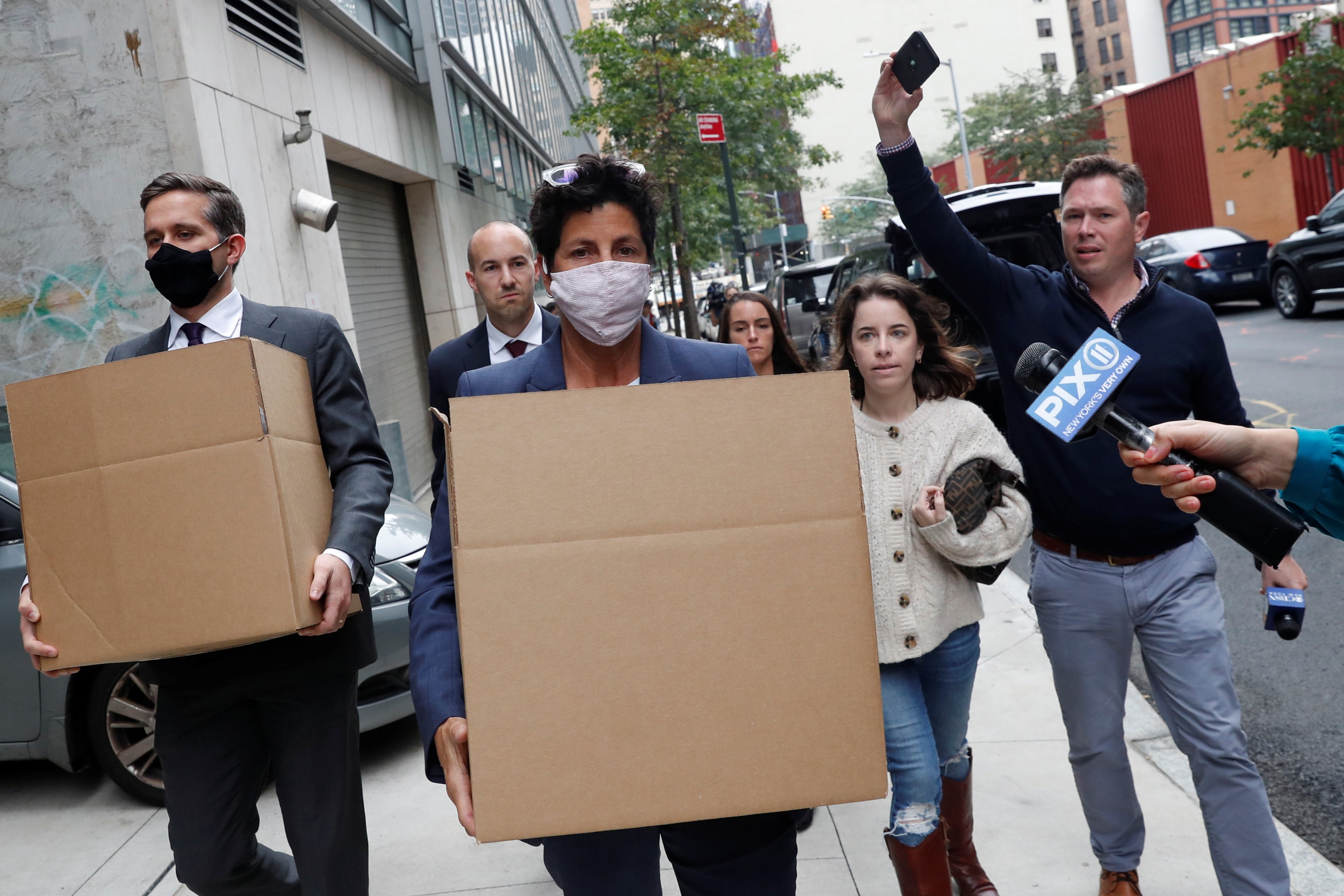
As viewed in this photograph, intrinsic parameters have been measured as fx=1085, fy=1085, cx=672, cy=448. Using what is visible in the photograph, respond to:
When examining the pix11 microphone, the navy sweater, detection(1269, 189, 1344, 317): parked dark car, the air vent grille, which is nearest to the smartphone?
the navy sweater

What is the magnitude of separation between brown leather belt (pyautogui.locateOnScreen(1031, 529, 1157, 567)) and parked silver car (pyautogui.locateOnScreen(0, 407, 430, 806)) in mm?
2482

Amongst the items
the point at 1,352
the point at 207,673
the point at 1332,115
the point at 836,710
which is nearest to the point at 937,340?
the point at 836,710

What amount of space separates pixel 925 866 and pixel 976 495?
0.98m

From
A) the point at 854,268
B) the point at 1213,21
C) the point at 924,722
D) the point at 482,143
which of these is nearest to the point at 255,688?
the point at 924,722

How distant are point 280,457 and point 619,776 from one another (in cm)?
106

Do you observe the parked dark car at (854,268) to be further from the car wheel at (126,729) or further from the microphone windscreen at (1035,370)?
the microphone windscreen at (1035,370)

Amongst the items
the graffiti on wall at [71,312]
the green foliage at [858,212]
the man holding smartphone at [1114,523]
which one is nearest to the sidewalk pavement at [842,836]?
the man holding smartphone at [1114,523]

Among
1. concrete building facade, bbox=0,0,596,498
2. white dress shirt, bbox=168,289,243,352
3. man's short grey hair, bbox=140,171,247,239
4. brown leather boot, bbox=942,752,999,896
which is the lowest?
brown leather boot, bbox=942,752,999,896

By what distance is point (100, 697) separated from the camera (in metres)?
4.49

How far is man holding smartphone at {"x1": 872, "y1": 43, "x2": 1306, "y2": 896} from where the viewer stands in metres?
2.89

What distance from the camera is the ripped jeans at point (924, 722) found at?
280 centimetres

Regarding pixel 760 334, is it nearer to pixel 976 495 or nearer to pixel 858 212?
pixel 976 495

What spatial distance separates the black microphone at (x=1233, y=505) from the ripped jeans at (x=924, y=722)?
1.07 m

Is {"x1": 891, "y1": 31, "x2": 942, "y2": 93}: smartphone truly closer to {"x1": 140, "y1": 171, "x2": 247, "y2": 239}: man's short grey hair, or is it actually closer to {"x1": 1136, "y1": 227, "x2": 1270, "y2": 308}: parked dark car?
{"x1": 140, "y1": 171, "x2": 247, "y2": 239}: man's short grey hair
